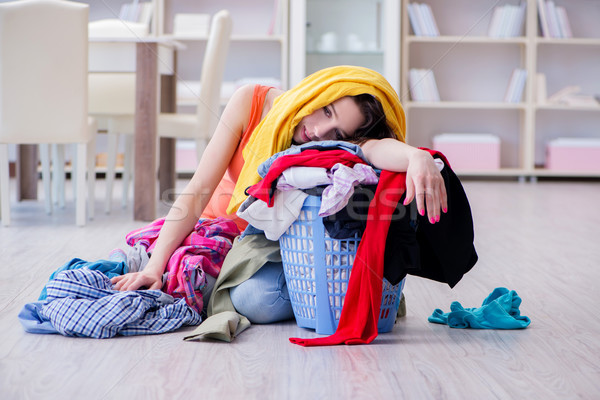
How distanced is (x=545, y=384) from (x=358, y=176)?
1.42 ft

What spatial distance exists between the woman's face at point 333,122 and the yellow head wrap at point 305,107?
2 cm

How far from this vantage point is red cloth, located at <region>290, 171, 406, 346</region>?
1.17 m

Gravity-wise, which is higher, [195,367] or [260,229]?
[260,229]

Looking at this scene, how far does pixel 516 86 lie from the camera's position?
15.7 ft

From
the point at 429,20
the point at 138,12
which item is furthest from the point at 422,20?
the point at 138,12

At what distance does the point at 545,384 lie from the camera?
3.34 feet

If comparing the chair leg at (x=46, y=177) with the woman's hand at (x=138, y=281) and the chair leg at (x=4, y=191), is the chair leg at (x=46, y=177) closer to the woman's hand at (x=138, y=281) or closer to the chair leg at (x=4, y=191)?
the chair leg at (x=4, y=191)

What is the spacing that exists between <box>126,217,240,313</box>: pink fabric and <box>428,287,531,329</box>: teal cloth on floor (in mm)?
447

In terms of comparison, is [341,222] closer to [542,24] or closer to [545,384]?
[545,384]

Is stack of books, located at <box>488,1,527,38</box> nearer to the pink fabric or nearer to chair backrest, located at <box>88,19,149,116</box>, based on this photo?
chair backrest, located at <box>88,19,149,116</box>

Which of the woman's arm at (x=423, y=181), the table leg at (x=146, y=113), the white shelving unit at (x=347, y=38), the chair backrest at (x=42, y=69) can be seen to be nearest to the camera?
the woman's arm at (x=423, y=181)

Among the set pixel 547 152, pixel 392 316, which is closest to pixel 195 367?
pixel 392 316

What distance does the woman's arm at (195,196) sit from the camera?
53.6 inches

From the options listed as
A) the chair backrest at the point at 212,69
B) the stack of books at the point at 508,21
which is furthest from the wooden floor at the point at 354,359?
the stack of books at the point at 508,21
